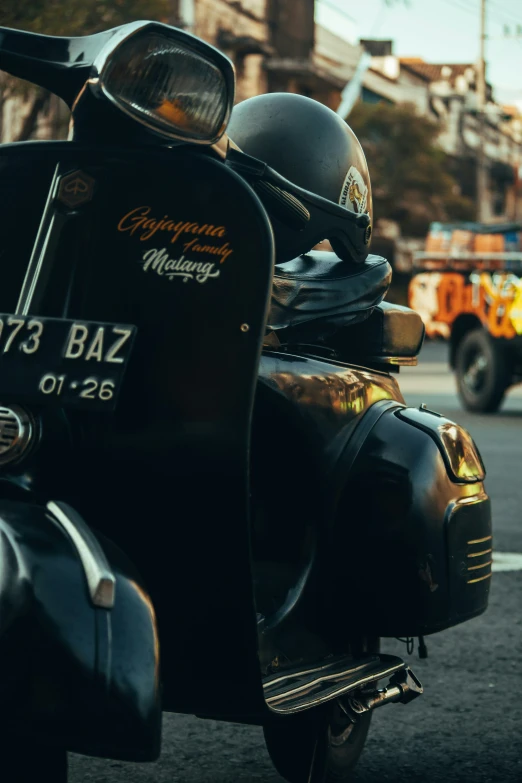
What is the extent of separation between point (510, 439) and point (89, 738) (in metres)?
9.54

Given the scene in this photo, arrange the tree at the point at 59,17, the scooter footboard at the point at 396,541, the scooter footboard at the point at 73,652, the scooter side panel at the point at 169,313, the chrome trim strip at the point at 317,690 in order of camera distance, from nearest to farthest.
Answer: the scooter footboard at the point at 73,652
the scooter side panel at the point at 169,313
the chrome trim strip at the point at 317,690
the scooter footboard at the point at 396,541
the tree at the point at 59,17

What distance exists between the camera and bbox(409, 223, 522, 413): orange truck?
1395 cm

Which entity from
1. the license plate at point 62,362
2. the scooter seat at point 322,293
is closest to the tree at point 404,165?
the scooter seat at point 322,293

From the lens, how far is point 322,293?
2875 millimetres

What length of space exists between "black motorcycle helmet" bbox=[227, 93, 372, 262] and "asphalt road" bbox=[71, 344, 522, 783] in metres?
1.18

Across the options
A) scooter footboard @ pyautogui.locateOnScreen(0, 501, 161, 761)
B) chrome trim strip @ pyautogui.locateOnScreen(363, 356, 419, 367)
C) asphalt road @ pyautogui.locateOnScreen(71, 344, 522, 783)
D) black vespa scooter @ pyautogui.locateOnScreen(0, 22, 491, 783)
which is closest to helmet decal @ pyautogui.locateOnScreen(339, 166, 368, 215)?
chrome trim strip @ pyautogui.locateOnScreen(363, 356, 419, 367)

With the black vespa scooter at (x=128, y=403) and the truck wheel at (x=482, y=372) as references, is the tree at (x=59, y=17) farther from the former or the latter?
the black vespa scooter at (x=128, y=403)

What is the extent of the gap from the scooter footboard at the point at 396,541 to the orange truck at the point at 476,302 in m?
11.1

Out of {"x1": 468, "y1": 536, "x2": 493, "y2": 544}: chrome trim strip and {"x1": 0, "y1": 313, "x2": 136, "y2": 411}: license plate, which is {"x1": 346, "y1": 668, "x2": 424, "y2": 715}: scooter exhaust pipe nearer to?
{"x1": 468, "y1": 536, "x2": 493, "y2": 544}: chrome trim strip

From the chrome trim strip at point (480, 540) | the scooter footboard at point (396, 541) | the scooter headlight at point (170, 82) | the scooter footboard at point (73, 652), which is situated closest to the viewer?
the scooter footboard at point (73, 652)

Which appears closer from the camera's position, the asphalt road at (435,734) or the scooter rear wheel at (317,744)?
the scooter rear wheel at (317,744)

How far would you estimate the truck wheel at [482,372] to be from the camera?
45.6 feet

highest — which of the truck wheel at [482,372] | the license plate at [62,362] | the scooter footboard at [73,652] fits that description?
the license plate at [62,362]

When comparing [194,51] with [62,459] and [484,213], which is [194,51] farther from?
[484,213]
